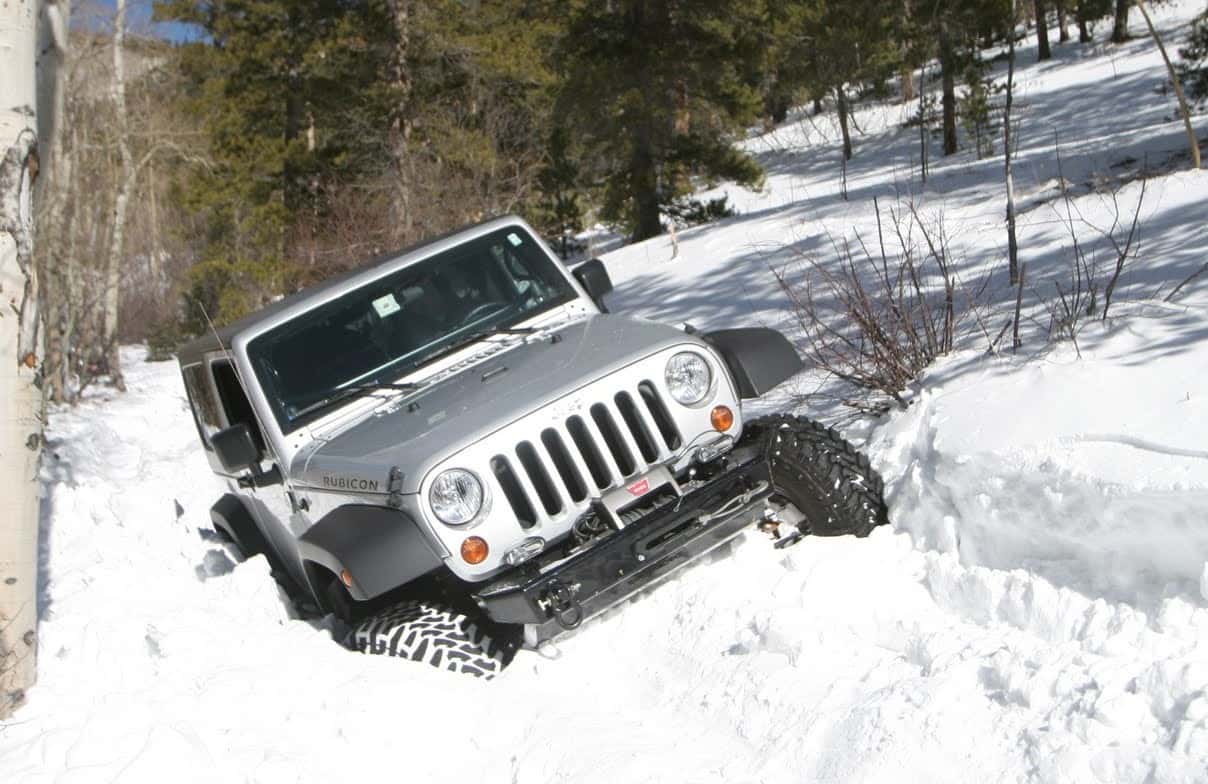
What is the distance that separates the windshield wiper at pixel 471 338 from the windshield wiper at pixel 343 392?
0.21m

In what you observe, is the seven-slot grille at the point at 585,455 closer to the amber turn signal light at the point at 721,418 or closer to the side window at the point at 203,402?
the amber turn signal light at the point at 721,418

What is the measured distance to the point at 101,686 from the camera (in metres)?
4.80

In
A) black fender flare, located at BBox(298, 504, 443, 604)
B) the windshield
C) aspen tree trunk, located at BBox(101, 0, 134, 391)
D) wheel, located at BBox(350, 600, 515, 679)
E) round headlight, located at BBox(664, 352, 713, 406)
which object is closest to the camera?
black fender flare, located at BBox(298, 504, 443, 604)

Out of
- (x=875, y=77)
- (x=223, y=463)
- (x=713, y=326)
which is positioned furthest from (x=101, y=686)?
(x=875, y=77)

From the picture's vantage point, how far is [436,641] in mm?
4828

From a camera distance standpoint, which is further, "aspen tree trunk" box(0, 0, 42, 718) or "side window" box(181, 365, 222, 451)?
"side window" box(181, 365, 222, 451)

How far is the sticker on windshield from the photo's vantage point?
5.91m

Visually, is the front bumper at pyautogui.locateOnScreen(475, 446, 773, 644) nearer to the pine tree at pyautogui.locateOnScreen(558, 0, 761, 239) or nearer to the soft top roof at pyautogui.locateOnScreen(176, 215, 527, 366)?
the soft top roof at pyautogui.locateOnScreen(176, 215, 527, 366)

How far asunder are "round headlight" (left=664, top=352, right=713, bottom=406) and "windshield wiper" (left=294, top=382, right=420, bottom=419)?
4.15ft

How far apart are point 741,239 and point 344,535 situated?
11.5 m

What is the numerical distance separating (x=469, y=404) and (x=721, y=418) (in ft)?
3.52

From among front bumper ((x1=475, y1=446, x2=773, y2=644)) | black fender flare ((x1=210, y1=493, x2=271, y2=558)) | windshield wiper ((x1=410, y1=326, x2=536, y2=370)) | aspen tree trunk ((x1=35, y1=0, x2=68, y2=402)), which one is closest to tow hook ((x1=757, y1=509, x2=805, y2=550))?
front bumper ((x1=475, y1=446, x2=773, y2=644))

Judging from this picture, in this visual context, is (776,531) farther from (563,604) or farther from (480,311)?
(480,311)

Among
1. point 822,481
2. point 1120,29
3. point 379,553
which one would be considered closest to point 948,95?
point 1120,29
